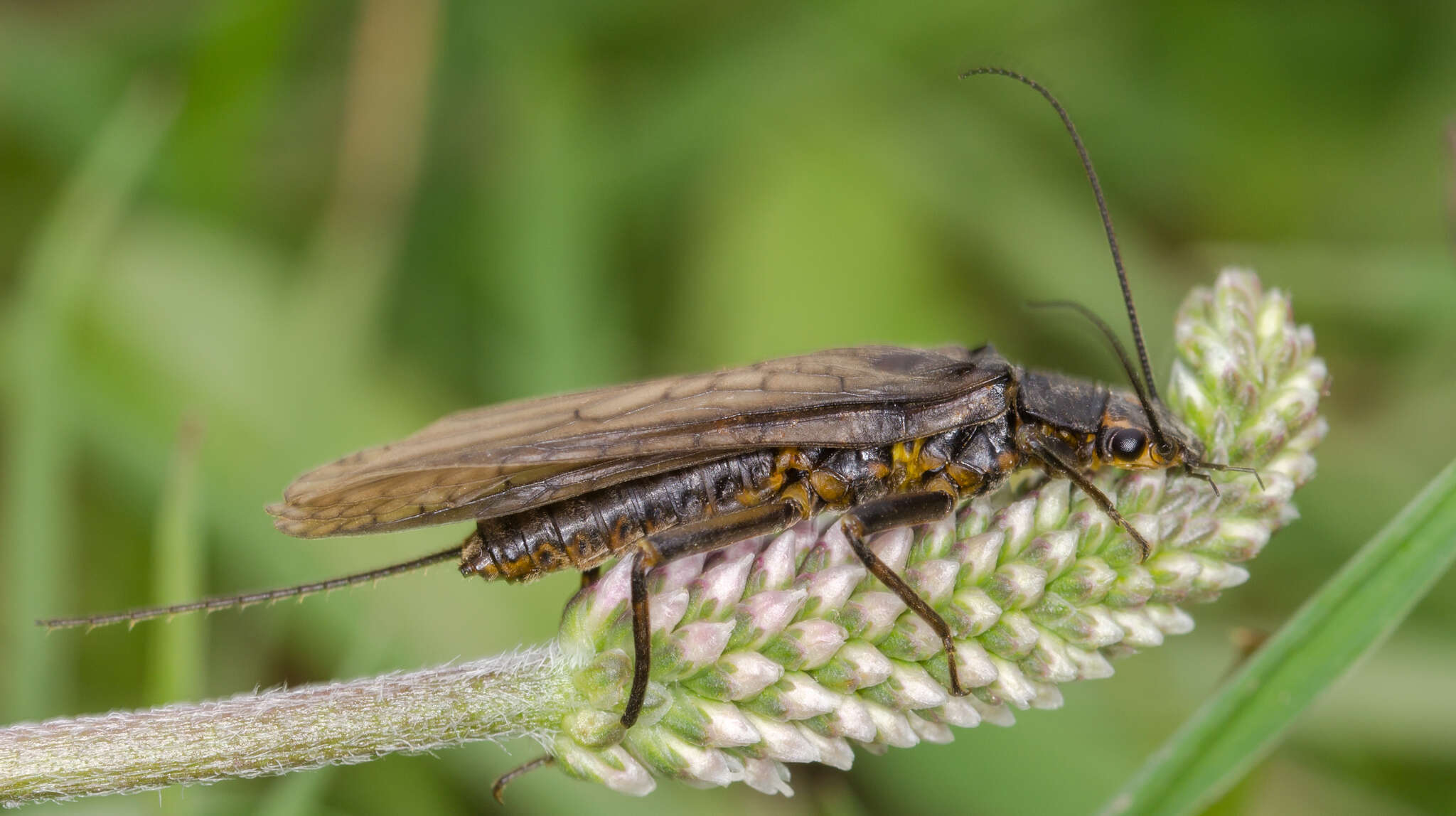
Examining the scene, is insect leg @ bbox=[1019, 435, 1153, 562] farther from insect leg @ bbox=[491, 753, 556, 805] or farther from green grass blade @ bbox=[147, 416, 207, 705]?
green grass blade @ bbox=[147, 416, 207, 705]

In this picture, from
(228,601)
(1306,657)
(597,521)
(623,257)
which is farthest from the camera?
(623,257)

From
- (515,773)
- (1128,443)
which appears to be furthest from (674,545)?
(1128,443)

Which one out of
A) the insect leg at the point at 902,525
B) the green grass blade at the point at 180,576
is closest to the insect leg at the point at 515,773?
the green grass blade at the point at 180,576

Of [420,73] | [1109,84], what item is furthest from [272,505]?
[1109,84]

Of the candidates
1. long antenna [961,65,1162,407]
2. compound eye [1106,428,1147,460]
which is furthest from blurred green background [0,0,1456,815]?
long antenna [961,65,1162,407]

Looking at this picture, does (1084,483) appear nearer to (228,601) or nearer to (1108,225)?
(1108,225)
